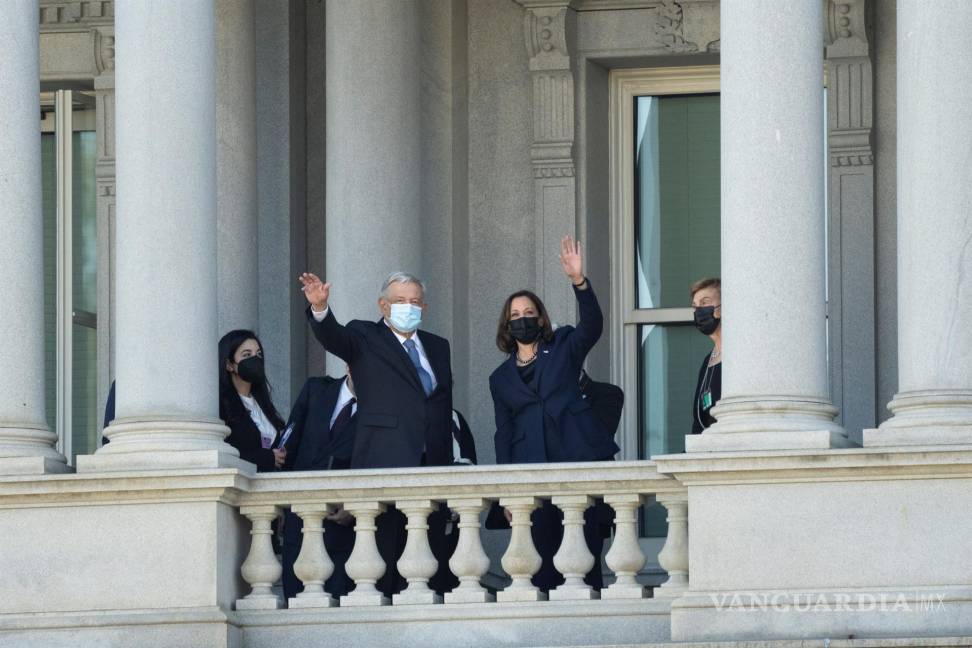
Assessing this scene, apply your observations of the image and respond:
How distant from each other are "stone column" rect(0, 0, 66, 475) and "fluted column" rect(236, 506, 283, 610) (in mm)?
1450

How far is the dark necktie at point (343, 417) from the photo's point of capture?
1950 centimetres

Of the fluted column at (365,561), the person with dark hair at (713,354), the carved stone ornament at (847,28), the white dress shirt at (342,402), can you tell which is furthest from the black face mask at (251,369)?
the carved stone ornament at (847,28)

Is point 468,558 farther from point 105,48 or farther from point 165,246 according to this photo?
point 105,48

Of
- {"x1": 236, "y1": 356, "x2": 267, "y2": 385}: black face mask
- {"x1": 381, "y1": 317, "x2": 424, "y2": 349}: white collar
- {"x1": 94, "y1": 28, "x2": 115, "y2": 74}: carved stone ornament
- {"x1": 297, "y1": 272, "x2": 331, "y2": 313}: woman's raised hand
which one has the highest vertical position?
{"x1": 94, "y1": 28, "x2": 115, "y2": 74}: carved stone ornament

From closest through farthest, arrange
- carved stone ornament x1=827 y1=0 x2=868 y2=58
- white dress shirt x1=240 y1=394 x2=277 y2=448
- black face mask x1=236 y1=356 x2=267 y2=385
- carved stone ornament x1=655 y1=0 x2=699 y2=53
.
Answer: black face mask x1=236 y1=356 x2=267 y2=385 → white dress shirt x1=240 y1=394 x2=277 y2=448 → carved stone ornament x1=827 y1=0 x2=868 y2=58 → carved stone ornament x1=655 y1=0 x2=699 y2=53

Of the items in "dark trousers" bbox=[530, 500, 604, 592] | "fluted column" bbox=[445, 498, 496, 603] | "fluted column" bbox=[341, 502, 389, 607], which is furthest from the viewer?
"dark trousers" bbox=[530, 500, 604, 592]

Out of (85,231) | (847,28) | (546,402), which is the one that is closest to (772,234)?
(546,402)

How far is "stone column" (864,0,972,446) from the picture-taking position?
1755 cm

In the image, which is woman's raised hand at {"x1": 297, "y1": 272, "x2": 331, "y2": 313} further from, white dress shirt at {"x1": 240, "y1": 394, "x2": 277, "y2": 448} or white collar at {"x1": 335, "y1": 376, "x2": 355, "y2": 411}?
white dress shirt at {"x1": 240, "y1": 394, "x2": 277, "y2": 448}

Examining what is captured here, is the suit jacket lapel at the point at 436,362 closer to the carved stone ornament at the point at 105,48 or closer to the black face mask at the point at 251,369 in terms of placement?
the black face mask at the point at 251,369

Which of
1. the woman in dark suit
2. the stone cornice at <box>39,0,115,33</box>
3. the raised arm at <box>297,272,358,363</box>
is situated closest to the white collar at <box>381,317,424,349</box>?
the raised arm at <box>297,272,358,363</box>

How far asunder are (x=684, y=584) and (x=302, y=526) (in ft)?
9.47

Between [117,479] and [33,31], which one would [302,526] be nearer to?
[117,479]

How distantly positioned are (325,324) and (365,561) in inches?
65.1
